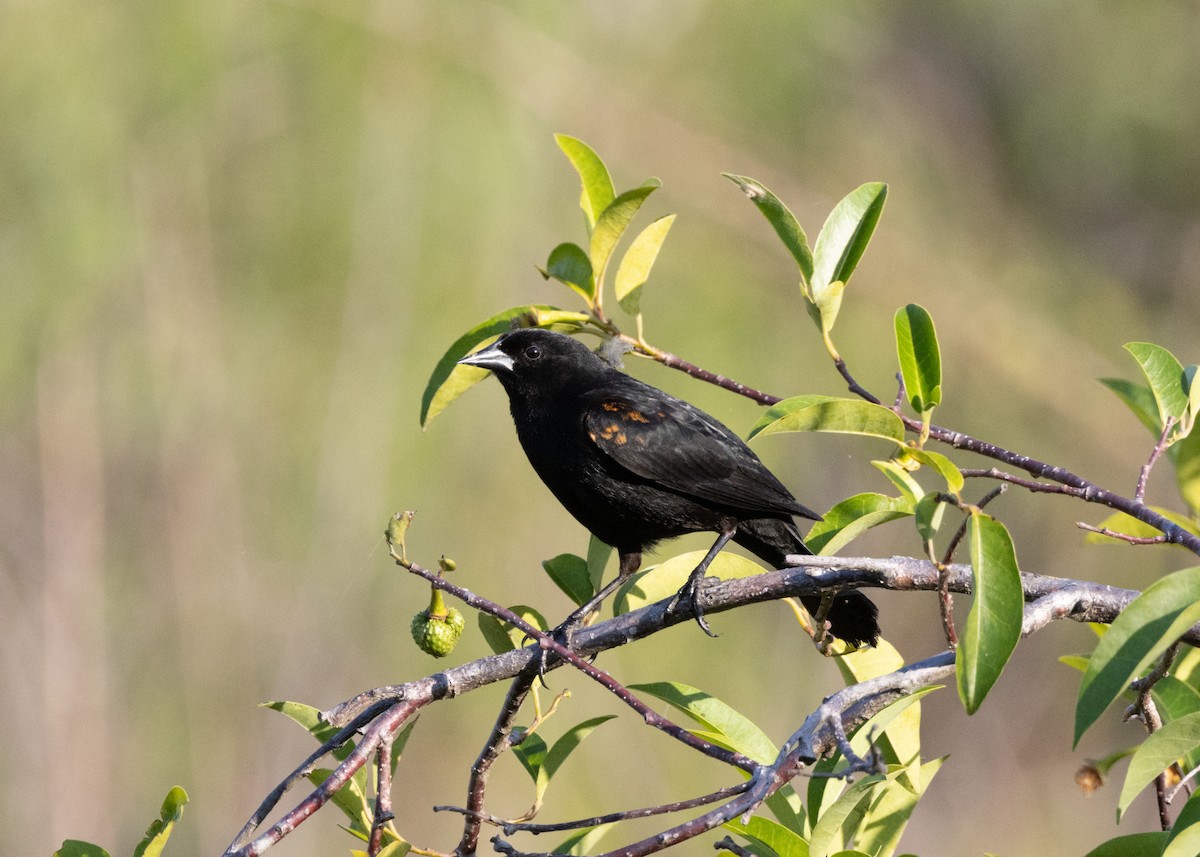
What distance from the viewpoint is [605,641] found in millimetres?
Result: 2260

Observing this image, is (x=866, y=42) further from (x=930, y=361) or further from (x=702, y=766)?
(x=930, y=361)

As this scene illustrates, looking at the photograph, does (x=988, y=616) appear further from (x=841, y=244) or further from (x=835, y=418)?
(x=841, y=244)

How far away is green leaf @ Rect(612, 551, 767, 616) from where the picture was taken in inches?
98.3

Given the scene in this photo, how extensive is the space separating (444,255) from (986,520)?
4.71 meters

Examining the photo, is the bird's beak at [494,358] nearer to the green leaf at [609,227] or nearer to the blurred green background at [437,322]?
the green leaf at [609,227]

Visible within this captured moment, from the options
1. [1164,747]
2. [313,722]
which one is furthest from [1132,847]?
[313,722]

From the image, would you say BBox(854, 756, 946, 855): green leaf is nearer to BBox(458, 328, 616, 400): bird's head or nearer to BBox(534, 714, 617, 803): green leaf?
BBox(534, 714, 617, 803): green leaf

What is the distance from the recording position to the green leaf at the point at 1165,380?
2.21 m

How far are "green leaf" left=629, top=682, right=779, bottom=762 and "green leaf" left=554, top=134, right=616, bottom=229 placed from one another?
3.37ft

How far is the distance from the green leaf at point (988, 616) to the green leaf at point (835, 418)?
37 centimetres

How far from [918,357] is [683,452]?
119 centimetres

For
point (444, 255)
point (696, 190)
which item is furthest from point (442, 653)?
point (696, 190)

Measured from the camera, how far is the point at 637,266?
258cm

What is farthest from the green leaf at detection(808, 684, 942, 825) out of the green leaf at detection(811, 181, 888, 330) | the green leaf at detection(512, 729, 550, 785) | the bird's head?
the bird's head
